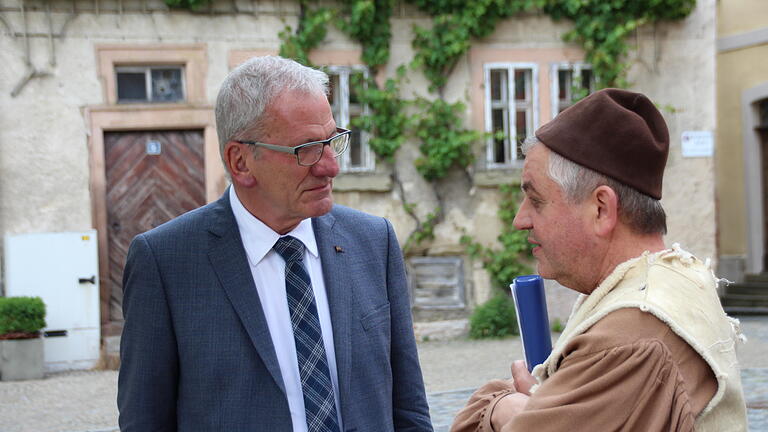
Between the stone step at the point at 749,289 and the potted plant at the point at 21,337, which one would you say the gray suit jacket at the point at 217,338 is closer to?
the potted plant at the point at 21,337

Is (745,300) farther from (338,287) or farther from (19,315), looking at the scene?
(338,287)

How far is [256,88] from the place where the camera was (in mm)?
2346

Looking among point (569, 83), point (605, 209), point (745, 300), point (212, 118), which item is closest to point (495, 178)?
point (569, 83)

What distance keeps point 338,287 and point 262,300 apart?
0.69 ft

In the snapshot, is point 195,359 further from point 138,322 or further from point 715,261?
point 715,261

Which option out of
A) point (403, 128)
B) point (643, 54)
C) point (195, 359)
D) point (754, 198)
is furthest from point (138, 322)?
point (754, 198)

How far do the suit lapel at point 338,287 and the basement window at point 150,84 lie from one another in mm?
8021

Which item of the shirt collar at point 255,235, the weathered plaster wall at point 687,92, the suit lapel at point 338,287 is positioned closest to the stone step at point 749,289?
the weathered plaster wall at point 687,92

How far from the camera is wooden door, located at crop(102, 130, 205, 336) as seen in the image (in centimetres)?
1006

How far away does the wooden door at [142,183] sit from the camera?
10.1 meters

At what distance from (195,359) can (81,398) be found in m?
6.34

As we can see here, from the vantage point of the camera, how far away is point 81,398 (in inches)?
317

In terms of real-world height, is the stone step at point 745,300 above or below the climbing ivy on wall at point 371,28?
below

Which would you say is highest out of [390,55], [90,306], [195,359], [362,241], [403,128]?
[390,55]
